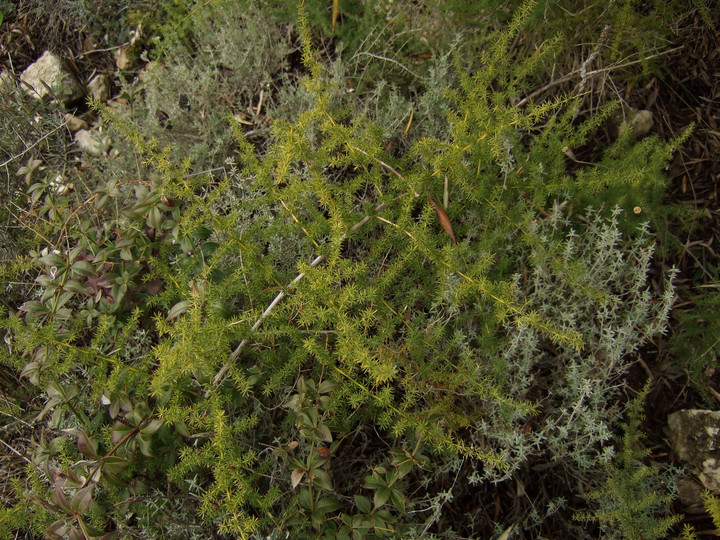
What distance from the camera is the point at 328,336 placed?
6.89ft

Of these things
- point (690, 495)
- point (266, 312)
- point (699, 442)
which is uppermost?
point (266, 312)

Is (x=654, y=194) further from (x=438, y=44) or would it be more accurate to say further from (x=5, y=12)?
(x=5, y=12)

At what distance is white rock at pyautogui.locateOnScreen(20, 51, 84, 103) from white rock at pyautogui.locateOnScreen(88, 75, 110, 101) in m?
0.07

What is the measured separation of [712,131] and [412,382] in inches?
94.8

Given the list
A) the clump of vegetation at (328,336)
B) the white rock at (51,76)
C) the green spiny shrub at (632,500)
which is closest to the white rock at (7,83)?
the white rock at (51,76)

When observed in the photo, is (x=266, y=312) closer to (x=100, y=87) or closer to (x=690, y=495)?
(x=690, y=495)

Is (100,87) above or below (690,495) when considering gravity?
above

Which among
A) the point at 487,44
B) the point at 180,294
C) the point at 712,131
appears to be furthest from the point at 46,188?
the point at 712,131

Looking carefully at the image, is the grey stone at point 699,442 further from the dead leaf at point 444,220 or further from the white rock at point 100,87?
the white rock at point 100,87

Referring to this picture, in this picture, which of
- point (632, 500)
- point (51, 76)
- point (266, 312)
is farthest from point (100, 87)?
point (632, 500)

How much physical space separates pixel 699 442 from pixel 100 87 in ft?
12.9

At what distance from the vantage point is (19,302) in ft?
8.66

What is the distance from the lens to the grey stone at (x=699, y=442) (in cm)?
221

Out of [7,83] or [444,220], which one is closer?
[444,220]
